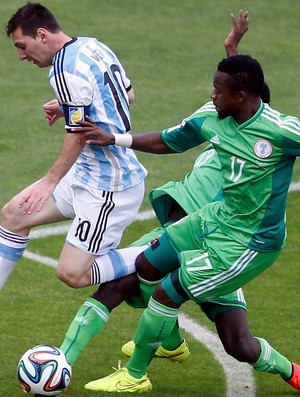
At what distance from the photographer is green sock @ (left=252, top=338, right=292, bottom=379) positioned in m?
7.46

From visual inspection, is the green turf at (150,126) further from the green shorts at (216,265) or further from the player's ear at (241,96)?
the player's ear at (241,96)

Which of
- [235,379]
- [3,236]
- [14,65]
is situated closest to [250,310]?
[235,379]

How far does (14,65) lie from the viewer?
50.0 feet

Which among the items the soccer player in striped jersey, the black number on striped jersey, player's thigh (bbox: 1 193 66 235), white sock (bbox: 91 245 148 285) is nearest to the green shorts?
white sock (bbox: 91 245 148 285)

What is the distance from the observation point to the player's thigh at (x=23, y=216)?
7.89m

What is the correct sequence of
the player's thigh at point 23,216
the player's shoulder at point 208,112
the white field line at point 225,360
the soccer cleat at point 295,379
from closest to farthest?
the player's shoulder at point 208,112 → the soccer cleat at point 295,379 → the white field line at point 225,360 → the player's thigh at point 23,216

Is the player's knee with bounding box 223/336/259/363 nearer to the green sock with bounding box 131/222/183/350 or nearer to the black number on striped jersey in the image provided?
the green sock with bounding box 131/222/183/350

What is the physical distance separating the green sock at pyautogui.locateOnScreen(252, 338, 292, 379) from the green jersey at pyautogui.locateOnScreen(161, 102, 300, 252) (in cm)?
70

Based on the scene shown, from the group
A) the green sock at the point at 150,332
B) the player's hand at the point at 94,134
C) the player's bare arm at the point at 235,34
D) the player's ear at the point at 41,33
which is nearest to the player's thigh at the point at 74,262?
the green sock at the point at 150,332

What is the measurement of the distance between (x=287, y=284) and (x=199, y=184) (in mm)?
Result: 2155

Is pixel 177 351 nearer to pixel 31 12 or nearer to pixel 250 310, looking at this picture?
pixel 250 310

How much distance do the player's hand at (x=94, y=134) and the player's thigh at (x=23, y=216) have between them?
0.74 meters

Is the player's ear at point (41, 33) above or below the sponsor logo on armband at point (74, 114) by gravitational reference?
above

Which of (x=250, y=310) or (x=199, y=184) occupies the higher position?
(x=199, y=184)
